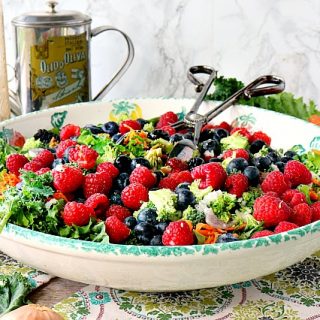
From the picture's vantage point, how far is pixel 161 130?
3.92 feet

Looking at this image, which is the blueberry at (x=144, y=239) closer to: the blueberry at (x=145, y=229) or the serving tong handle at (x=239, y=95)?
the blueberry at (x=145, y=229)

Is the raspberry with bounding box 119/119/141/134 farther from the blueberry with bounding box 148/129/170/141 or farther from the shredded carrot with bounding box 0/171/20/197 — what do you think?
the shredded carrot with bounding box 0/171/20/197

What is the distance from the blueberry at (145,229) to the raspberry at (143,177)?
10 centimetres

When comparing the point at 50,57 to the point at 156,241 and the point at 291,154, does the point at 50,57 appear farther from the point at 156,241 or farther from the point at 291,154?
the point at 156,241

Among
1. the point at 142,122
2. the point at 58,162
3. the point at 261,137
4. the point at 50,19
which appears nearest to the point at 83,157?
the point at 58,162

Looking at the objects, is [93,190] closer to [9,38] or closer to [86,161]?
[86,161]

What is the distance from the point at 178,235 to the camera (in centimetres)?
87

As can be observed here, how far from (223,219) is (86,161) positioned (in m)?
0.23

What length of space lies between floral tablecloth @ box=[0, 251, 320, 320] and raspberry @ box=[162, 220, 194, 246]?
0.09 meters

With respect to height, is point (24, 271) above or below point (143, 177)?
below

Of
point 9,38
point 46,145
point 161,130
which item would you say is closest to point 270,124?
point 161,130

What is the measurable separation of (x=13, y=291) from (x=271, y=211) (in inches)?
13.4

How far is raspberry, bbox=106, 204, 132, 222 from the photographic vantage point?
3.12ft

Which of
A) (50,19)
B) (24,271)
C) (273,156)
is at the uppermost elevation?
(50,19)
